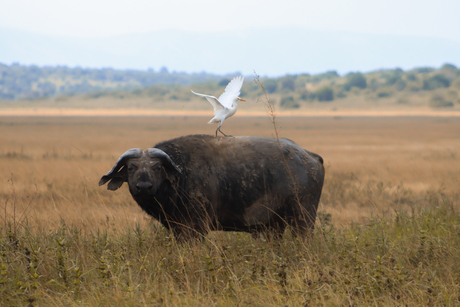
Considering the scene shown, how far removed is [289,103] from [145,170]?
72.5 meters

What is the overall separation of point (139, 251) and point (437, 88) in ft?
272

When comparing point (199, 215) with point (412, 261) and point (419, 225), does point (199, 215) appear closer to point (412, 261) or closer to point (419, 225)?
point (412, 261)

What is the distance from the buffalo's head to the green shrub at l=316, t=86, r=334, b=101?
77083 mm

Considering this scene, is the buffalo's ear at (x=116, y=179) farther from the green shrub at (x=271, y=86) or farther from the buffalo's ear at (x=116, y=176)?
the green shrub at (x=271, y=86)

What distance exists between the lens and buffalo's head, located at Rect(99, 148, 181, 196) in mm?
5613

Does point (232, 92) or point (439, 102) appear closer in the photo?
point (232, 92)

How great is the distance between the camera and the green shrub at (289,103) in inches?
2992

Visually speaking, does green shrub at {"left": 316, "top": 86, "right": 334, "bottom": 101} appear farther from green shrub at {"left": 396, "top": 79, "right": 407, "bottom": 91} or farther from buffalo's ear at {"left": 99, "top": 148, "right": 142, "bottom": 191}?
buffalo's ear at {"left": 99, "top": 148, "right": 142, "bottom": 191}

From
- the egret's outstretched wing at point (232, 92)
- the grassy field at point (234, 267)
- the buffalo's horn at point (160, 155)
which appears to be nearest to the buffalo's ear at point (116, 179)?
the buffalo's horn at point (160, 155)

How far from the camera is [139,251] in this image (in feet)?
19.5

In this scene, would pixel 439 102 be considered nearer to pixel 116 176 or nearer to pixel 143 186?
pixel 116 176

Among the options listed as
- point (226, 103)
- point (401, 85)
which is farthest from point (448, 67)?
point (226, 103)

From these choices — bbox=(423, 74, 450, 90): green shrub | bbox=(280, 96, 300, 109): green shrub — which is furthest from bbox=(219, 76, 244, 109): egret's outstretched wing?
bbox=(423, 74, 450, 90): green shrub

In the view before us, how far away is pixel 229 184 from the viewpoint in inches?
249
